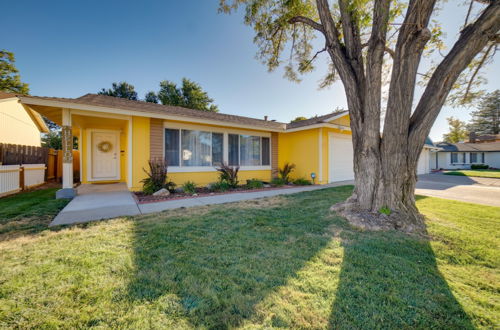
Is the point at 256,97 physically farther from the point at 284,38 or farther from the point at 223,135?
the point at 284,38

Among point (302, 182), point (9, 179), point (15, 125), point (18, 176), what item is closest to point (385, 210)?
point (302, 182)

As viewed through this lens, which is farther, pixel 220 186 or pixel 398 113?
pixel 220 186

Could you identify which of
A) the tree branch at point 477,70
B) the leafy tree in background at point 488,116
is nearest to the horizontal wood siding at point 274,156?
the tree branch at point 477,70

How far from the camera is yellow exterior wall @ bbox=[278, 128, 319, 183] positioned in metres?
9.41

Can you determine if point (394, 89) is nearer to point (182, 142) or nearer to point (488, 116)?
point (182, 142)

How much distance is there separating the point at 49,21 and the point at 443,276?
44.1ft

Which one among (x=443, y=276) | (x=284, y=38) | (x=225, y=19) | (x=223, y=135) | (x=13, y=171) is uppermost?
A: (x=225, y=19)

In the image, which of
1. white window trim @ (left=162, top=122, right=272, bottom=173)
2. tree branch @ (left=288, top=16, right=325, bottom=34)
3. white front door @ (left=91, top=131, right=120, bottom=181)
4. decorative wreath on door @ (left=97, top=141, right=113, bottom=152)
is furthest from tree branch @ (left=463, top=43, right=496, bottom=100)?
decorative wreath on door @ (left=97, top=141, right=113, bottom=152)

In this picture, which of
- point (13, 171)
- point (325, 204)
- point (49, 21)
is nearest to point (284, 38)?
point (325, 204)

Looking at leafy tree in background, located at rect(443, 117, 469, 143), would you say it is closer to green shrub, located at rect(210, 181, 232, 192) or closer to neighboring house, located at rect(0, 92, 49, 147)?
green shrub, located at rect(210, 181, 232, 192)

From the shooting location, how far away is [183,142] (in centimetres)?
776

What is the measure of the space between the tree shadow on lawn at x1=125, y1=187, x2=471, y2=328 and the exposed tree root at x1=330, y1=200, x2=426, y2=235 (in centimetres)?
28

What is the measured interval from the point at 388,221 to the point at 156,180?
6471 mm

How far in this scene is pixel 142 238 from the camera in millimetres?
3006
